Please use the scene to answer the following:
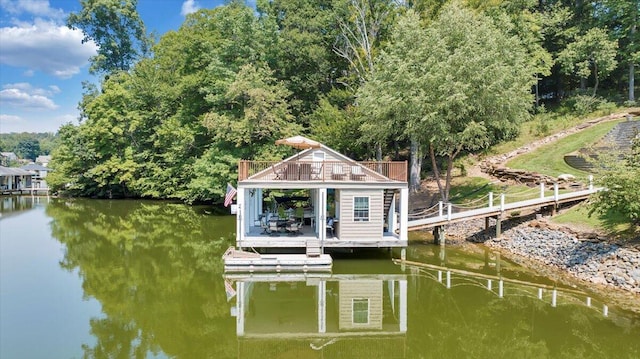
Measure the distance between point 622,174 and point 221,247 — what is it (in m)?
16.1

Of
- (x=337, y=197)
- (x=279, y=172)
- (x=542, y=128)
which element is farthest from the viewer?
(x=542, y=128)

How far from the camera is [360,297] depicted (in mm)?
12797

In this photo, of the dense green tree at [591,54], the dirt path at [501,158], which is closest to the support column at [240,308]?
the dirt path at [501,158]

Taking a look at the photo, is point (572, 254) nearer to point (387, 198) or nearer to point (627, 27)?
point (387, 198)

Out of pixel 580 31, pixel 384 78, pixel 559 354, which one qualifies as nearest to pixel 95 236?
pixel 384 78

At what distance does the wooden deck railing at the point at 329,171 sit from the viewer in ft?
54.1

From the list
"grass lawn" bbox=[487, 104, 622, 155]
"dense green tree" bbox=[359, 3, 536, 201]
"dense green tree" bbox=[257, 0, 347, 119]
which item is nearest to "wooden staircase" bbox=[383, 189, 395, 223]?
"dense green tree" bbox=[359, 3, 536, 201]

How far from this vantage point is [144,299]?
12.7 meters

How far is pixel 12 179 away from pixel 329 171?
5729cm

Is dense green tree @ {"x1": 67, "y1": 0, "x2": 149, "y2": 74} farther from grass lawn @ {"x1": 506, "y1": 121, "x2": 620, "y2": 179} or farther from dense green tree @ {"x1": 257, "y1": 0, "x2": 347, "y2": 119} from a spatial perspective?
grass lawn @ {"x1": 506, "y1": 121, "x2": 620, "y2": 179}

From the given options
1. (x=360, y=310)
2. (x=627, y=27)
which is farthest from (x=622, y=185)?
(x=627, y=27)

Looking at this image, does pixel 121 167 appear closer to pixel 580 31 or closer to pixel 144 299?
pixel 144 299

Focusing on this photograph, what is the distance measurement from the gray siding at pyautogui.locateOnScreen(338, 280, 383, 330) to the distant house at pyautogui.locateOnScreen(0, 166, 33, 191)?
51129 millimetres

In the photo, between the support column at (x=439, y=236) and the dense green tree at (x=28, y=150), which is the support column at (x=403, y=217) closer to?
the support column at (x=439, y=236)
